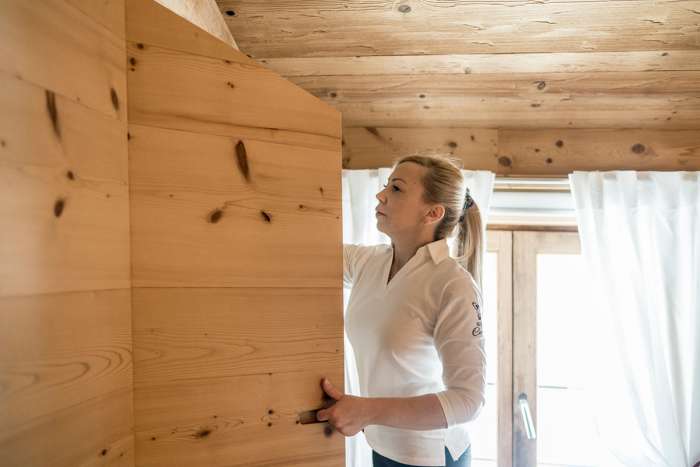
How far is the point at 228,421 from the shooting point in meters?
1.08

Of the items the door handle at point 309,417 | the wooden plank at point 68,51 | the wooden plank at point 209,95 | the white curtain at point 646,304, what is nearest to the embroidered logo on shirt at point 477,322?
the door handle at point 309,417

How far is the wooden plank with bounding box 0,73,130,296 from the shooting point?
716 millimetres

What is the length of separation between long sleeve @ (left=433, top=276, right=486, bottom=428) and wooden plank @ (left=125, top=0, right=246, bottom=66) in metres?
0.76

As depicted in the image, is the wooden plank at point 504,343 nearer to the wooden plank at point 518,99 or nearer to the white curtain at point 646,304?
the white curtain at point 646,304

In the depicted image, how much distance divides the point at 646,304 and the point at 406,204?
1.33 meters

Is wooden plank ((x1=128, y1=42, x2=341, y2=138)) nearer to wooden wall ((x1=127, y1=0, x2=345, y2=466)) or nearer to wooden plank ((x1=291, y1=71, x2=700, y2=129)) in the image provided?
wooden wall ((x1=127, y1=0, x2=345, y2=466))

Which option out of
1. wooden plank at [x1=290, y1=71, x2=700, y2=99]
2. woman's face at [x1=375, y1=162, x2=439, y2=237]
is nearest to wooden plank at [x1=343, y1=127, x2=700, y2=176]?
wooden plank at [x1=290, y1=71, x2=700, y2=99]

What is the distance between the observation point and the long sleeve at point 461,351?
119cm

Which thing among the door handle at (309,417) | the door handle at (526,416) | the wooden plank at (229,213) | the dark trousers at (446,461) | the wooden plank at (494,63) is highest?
the wooden plank at (494,63)

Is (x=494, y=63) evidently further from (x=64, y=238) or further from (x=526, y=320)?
(x=64, y=238)

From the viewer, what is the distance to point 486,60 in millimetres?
1913

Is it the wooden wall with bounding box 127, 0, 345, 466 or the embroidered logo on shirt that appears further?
the embroidered logo on shirt

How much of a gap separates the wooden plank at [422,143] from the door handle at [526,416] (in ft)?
3.66

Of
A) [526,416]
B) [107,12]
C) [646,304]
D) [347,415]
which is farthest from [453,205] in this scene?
[526,416]
